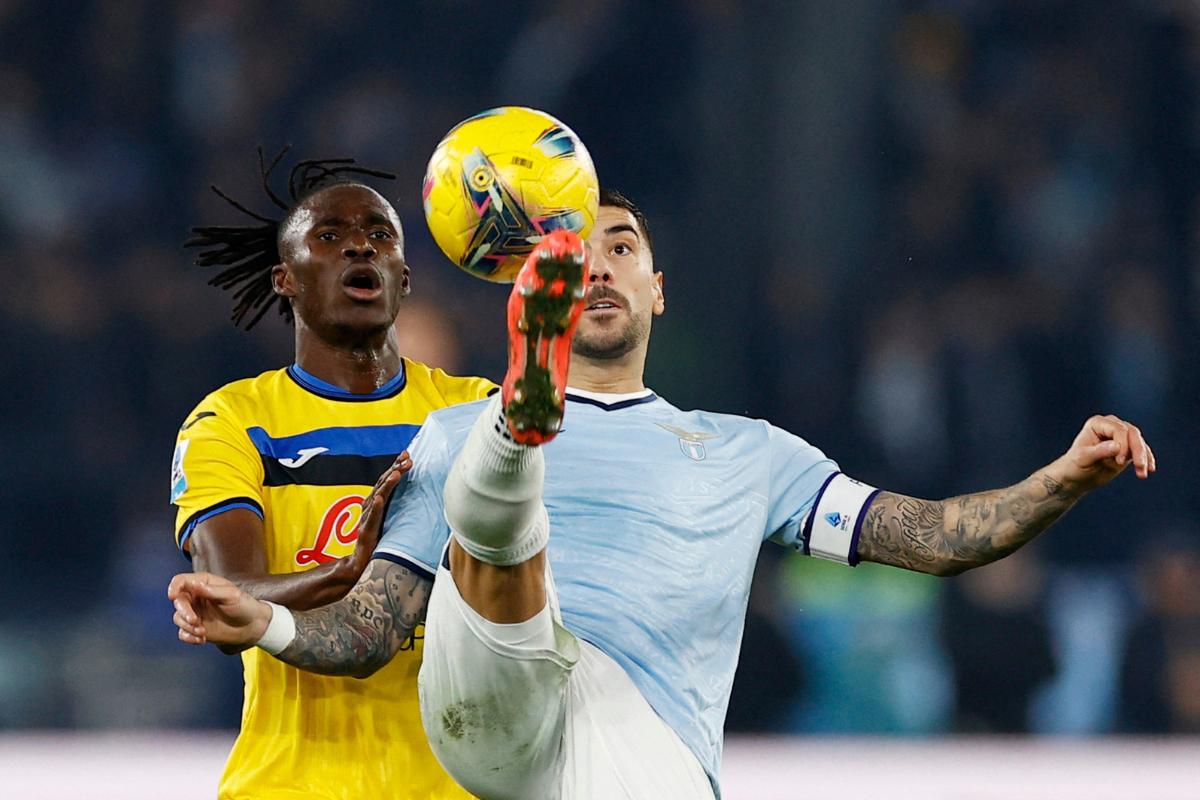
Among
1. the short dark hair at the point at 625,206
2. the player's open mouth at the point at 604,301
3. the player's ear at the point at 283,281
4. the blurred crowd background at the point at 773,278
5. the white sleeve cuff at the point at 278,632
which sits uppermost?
the blurred crowd background at the point at 773,278

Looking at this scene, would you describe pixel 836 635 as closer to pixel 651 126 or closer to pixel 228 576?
pixel 651 126

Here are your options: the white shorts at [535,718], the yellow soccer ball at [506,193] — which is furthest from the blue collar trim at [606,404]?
the white shorts at [535,718]

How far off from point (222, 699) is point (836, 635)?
2.62 m

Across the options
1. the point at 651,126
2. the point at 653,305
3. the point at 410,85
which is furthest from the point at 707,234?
the point at 653,305

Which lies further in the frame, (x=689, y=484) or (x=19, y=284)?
(x=19, y=284)

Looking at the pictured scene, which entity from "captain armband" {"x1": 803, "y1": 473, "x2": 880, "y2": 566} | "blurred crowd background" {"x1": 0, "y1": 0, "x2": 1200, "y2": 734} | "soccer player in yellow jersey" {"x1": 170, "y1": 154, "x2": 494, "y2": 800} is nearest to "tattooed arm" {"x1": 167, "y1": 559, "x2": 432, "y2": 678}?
"soccer player in yellow jersey" {"x1": 170, "y1": 154, "x2": 494, "y2": 800}

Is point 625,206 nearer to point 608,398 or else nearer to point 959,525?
point 608,398

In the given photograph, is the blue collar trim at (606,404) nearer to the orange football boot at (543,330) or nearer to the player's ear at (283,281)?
the player's ear at (283,281)

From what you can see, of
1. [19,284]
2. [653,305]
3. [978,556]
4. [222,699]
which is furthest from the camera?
[19,284]

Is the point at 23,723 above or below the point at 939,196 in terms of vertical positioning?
below

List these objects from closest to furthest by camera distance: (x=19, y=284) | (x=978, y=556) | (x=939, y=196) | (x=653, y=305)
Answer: (x=978, y=556), (x=653, y=305), (x=19, y=284), (x=939, y=196)

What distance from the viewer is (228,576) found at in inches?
138

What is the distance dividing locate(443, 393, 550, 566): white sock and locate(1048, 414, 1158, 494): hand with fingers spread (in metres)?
1.08

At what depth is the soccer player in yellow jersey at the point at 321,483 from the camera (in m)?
3.58
